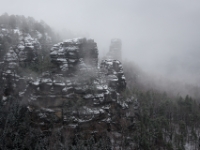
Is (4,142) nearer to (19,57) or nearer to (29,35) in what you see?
(19,57)

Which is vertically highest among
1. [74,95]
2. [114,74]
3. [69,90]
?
[114,74]

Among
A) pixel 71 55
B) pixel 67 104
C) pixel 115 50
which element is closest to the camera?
pixel 67 104

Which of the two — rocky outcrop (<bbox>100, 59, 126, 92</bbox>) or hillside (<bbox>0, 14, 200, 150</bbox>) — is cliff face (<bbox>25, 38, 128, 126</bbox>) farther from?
rocky outcrop (<bbox>100, 59, 126, 92</bbox>)

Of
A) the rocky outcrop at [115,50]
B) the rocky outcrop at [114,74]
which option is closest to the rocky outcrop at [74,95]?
the rocky outcrop at [114,74]

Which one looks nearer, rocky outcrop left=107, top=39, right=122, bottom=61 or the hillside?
the hillside

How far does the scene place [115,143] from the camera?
81.9m

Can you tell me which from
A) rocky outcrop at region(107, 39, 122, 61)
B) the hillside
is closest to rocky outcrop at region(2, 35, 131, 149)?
the hillside

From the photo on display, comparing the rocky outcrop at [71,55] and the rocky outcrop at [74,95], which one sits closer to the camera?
the rocky outcrop at [74,95]

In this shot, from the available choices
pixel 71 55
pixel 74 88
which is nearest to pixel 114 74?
pixel 71 55

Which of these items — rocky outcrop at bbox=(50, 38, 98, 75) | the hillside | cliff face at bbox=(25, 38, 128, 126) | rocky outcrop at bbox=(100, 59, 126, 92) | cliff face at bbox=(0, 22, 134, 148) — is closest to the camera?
the hillside

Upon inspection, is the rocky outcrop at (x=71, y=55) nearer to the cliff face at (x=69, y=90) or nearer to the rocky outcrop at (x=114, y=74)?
the cliff face at (x=69, y=90)

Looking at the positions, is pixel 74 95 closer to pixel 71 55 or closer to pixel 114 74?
pixel 71 55

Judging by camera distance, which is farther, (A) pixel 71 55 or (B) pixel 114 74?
(B) pixel 114 74

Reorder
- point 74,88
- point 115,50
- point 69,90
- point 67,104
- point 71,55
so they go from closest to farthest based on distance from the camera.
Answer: point 67,104 → point 69,90 → point 74,88 → point 71,55 → point 115,50
